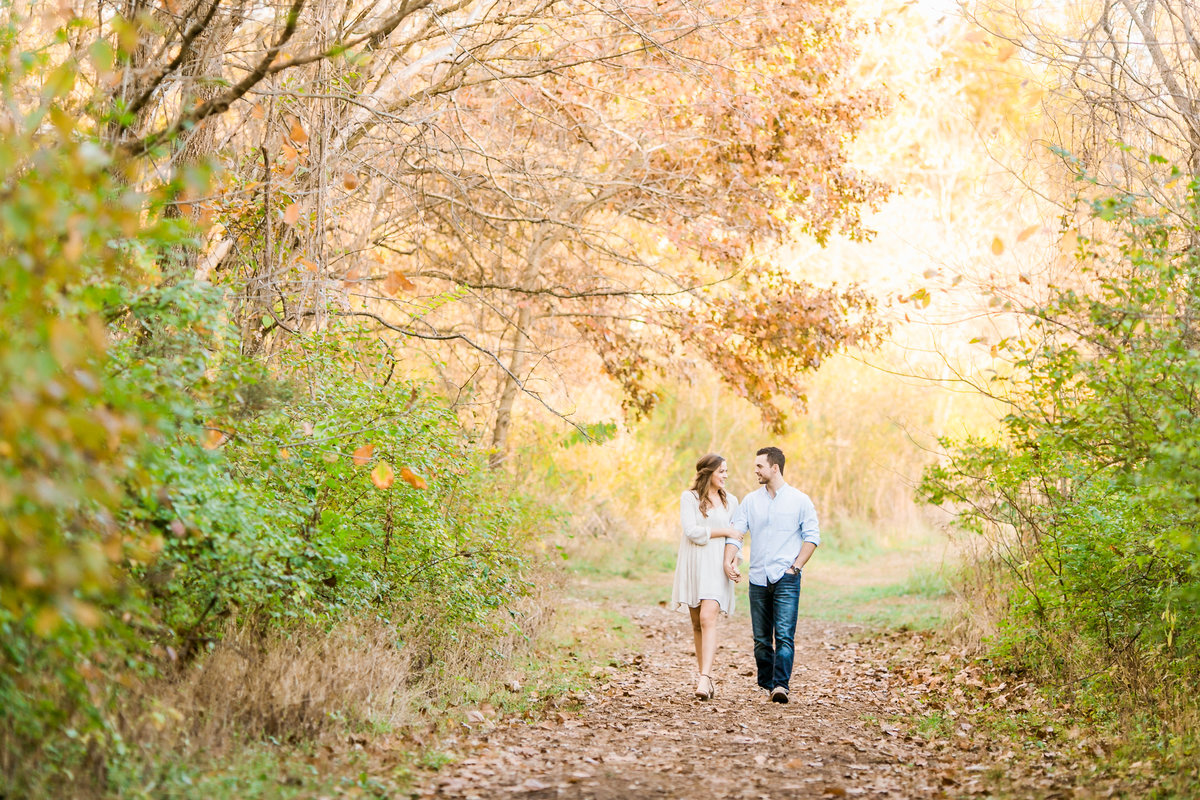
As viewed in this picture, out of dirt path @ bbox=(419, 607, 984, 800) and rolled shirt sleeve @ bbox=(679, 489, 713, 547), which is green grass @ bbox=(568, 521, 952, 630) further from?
rolled shirt sleeve @ bbox=(679, 489, 713, 547)

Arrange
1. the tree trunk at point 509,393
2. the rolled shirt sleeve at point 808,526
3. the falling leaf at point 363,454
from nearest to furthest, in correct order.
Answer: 1. the falling leaf at point 363,454
2. the rolled shirt sleeve at point 808,526
3. the tree trunk at point 509,393

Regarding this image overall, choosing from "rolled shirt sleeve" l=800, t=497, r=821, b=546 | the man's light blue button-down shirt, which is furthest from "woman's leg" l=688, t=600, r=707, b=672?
"rolled shirt sleeve" l=800, t=497, r=821, b=546

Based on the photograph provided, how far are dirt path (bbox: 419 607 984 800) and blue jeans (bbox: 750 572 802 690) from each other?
0.26 m

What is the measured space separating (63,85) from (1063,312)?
517cm

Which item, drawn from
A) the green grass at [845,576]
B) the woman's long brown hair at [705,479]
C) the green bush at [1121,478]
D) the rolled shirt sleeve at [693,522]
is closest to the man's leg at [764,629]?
the rolled shirt sleeve at [693,522]

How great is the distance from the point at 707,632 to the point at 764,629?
0.45 meters

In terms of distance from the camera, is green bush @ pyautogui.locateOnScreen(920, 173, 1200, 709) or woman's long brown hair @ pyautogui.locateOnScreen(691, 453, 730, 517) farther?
woman's long brown hair @ pyautogui.locateOnScreen(691, 453, 730, 517)

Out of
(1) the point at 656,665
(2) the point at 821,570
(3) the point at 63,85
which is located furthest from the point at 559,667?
(2) the point at 821,570

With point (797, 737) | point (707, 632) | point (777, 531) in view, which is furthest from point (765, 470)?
point (797, 737)

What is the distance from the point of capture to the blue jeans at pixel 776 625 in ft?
25.1

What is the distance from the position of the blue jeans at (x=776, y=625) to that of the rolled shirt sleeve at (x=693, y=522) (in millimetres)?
530

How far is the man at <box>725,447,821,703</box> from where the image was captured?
25.2ft

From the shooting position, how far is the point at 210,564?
194 inches

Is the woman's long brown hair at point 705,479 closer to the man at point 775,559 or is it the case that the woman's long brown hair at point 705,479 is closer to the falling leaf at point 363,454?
the man at point 775,559
